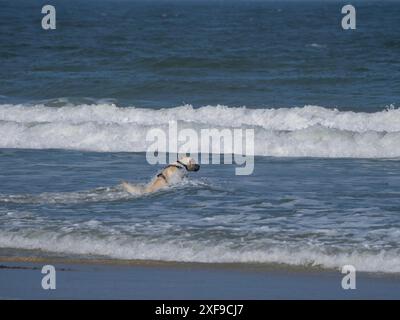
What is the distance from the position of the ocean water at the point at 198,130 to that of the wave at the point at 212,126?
0.04m

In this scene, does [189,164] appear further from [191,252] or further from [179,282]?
[179,282]

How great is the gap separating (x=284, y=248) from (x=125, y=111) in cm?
1328

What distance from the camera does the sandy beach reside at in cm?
814

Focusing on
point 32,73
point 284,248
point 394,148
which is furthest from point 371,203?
point 32,73

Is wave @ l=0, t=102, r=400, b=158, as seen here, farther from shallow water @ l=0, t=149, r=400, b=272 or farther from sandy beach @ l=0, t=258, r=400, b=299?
sandy beach @ l=0, t=258, r=400, b=299

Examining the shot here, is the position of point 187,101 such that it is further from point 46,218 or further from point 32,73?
point 46,218

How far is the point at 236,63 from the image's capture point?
3108 cm

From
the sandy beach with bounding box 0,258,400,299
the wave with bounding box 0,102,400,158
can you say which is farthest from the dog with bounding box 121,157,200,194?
the wave with bounding box 0,102,400,158

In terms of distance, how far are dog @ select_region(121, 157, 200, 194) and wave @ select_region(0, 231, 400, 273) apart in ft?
7.18

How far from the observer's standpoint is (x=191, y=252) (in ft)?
31.4

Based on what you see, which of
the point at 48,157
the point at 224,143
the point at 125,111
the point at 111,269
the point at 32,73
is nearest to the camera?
the point at 111,269

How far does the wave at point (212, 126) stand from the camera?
704 inches

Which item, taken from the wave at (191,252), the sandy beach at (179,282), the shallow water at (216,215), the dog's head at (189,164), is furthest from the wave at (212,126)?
the sandy beach at (179,282)

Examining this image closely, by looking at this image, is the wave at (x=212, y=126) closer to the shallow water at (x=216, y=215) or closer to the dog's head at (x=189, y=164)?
the shallow water at (x=216, y=215)
